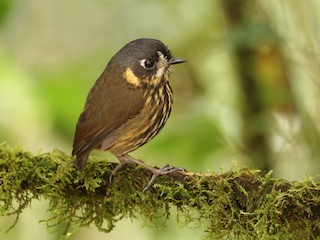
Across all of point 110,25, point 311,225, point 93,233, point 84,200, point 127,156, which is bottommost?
point 311,225

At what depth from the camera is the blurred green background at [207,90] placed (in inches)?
148

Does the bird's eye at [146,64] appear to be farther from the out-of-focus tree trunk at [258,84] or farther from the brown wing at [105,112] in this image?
the out-of-focus tree trunk at [258,84]

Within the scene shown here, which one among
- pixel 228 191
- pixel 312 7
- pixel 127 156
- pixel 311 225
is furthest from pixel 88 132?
pixel 312 7


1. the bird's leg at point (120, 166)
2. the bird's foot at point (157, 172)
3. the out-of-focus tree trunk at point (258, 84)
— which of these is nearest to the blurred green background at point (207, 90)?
the out-of-focus tree trunk at point (258, 84)

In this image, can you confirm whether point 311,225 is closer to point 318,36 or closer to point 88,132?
point 88,132

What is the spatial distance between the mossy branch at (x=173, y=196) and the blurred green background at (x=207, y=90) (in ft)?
1.40

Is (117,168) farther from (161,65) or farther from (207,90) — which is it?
(207,90)

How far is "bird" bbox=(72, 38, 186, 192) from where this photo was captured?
3.10 metres

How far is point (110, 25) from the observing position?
20.4 feet

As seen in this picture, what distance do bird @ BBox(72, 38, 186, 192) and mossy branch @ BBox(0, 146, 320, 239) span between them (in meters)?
0.12

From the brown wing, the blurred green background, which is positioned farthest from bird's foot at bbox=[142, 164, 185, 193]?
the blurred green background

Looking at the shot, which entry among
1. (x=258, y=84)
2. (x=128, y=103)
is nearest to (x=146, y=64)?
(x=128, y=103)

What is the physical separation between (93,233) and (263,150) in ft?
4.18

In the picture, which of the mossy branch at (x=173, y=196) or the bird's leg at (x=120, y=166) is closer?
the mossy branch at (x=173, y=196)
